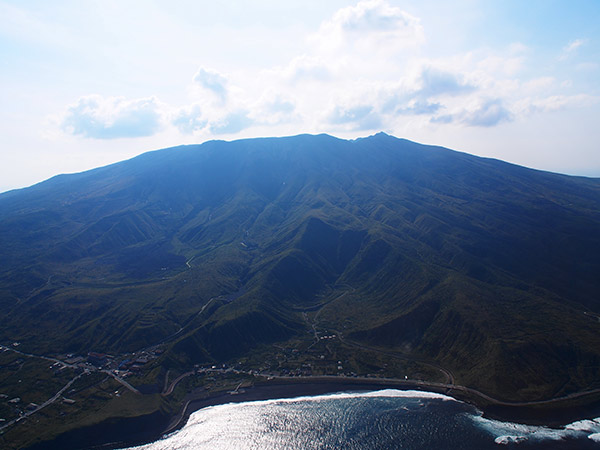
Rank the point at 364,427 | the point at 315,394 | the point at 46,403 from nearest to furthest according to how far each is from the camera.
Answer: the point at 364,427 → the point at 46,403 → the point at 315,394

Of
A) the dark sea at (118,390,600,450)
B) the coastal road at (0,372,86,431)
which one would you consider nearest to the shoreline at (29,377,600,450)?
the dark sea at (118,390,600,450)

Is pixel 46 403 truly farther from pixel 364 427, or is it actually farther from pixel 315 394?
pixel 364 427

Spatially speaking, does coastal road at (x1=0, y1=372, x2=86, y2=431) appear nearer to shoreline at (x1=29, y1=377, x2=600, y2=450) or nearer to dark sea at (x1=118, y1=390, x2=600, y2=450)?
shoreline at (x1=29, y1=377, x2=600, y2=450)

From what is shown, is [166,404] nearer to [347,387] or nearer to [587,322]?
[347,387]

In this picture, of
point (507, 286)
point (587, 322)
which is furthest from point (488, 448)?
point (507, 286)

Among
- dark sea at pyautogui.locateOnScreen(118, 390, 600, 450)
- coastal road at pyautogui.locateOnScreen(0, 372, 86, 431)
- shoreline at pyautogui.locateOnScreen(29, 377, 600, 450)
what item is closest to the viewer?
dark sea at pyautogui.locateOnScreen(118, 390, 600, 450)

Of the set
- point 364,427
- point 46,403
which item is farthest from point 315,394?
point 46,403
